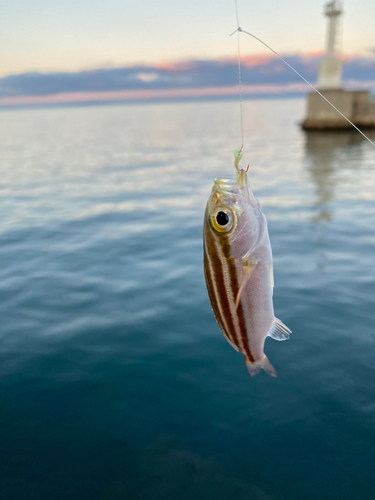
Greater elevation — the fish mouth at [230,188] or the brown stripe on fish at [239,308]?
the fish mouth at [230,188]

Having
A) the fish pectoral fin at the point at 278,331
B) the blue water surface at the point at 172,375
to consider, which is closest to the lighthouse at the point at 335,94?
the blue water surface at the point at 172,375

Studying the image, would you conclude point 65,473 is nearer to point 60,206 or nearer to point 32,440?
point 32,440

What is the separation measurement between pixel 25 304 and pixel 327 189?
59.6ft

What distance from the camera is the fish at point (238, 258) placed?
9.62ft

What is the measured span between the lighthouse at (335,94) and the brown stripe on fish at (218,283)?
2159 inches

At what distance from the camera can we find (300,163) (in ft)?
116

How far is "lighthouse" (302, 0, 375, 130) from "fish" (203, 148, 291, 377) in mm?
54734

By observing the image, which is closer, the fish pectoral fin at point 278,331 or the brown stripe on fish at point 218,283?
the brown stripe on fish at point 218,283

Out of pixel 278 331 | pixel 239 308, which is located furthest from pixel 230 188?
pixel 278 331

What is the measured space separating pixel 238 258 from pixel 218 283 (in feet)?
0.75

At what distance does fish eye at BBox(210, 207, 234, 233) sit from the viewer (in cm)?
292

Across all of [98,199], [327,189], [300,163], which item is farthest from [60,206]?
[300,163]

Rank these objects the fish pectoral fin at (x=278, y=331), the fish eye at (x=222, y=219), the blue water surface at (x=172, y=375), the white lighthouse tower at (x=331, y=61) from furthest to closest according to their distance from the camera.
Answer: the white lighthouse tower at (x=331, y=61)
the blue water surface at (x=172, y=375)
the fish pectoral fin at (x=278, y=331)
the fish eye at (x=222, y=219)

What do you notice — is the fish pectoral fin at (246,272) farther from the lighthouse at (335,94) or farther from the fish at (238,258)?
the lighthouse at (335,94)
